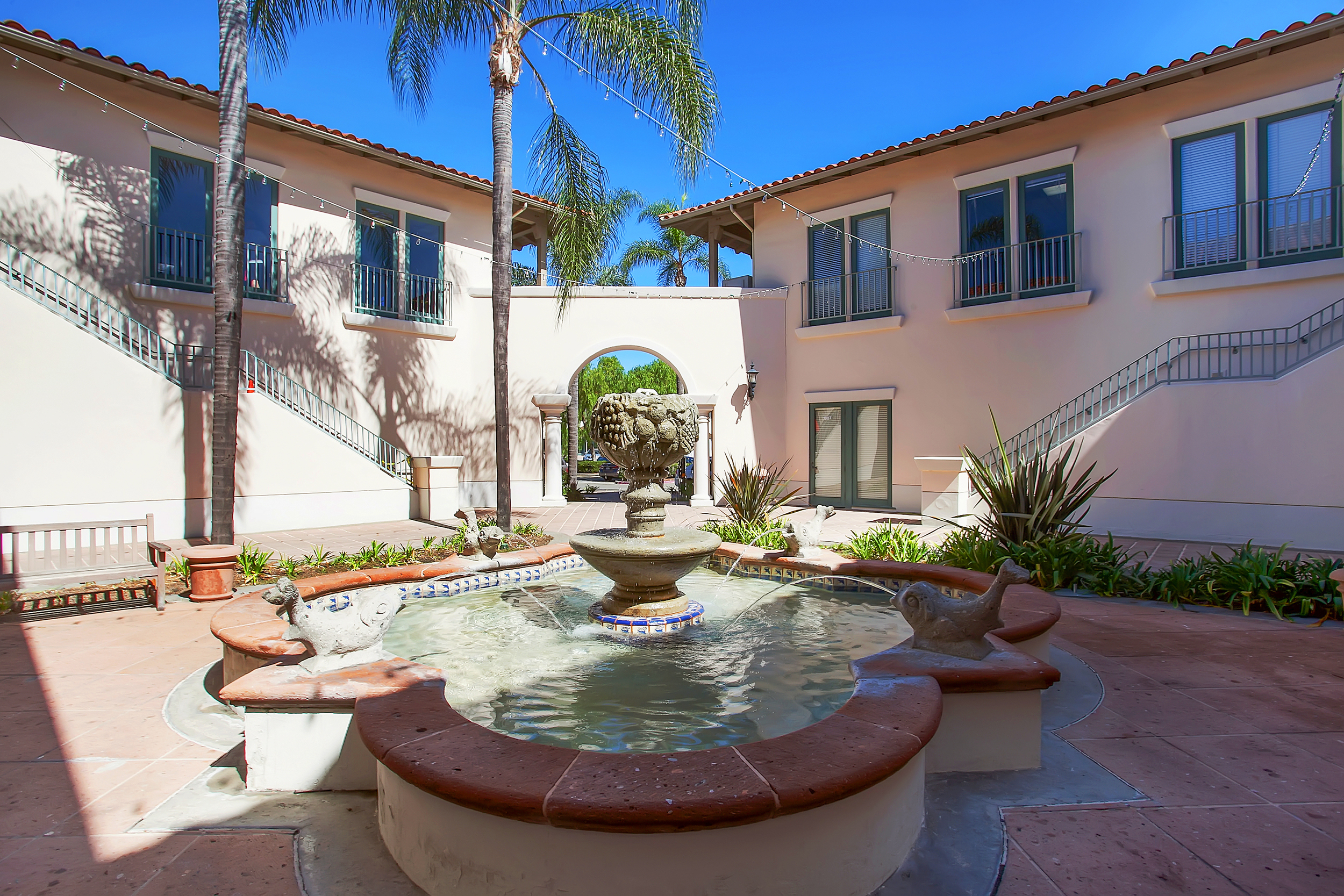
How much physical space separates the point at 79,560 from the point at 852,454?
1271 centimetres

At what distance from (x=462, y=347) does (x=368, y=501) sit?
471 centimetres

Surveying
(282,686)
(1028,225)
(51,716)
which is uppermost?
(1028,225)

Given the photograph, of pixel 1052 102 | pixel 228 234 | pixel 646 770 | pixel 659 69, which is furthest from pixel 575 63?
pixel 646 770

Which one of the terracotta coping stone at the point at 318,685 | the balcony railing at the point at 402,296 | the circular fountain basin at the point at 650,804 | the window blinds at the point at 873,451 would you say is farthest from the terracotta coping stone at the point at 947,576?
the balcony railing at the point at 402,296

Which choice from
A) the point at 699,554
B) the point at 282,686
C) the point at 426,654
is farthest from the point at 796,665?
the point at 282,686

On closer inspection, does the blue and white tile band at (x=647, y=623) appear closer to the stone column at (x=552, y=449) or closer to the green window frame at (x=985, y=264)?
the stone column at (x=552, y=449)

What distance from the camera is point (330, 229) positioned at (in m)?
13.3

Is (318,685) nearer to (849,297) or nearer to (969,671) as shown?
(969,671)

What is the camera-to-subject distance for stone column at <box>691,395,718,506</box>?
14578mm

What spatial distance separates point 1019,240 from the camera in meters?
12.5

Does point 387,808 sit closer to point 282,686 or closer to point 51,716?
point 282,686

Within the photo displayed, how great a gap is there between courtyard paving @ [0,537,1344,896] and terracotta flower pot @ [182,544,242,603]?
1.21 m

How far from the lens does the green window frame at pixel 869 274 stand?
46.1ft

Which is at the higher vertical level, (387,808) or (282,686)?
(282,686)
